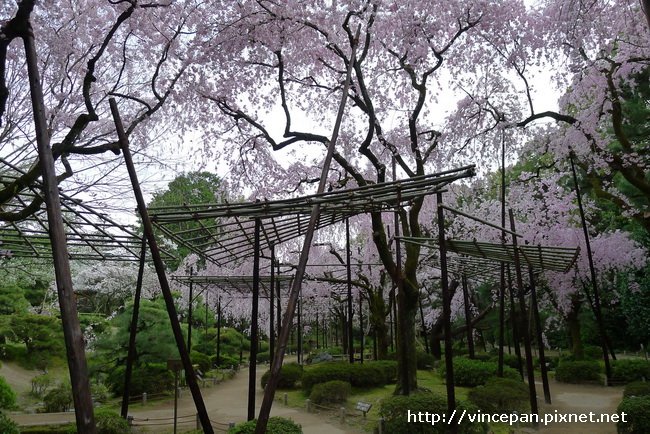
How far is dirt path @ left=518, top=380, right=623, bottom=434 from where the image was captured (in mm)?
8594

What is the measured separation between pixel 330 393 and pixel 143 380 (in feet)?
21.0

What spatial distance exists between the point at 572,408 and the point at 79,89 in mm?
12370

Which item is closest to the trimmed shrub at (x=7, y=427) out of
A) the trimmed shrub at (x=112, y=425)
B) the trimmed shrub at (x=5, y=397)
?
the trimmed shrub at (x=112, y=425)

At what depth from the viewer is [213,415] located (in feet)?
37.3

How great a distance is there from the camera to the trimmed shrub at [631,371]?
45.0 feet

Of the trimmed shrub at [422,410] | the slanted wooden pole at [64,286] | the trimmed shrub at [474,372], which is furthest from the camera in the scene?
the trimmed shrub at [474,372]

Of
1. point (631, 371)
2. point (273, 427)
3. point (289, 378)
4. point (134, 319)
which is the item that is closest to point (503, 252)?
point (273, 427)

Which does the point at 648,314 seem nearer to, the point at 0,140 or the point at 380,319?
the point at 380,319

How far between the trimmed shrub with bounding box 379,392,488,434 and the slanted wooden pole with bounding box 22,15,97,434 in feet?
19.1

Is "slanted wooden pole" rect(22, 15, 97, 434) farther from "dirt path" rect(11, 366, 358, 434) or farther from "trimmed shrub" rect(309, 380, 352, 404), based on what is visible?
"trimmed shrub" rect(309, 380, 352, 404)

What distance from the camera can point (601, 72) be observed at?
9.88 meters

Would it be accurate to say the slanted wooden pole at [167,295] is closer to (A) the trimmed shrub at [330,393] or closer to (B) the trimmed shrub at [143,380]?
(A) the trimmed shrub at [330,393]

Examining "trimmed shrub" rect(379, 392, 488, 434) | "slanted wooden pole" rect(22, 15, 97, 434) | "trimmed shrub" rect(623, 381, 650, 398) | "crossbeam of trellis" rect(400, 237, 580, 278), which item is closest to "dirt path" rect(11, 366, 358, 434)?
"trimmed shrub" rect(379, 392, 488, 434)

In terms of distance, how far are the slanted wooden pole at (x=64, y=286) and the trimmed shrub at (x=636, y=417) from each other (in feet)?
25.9
